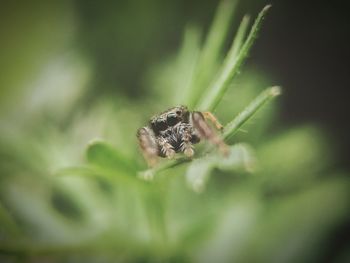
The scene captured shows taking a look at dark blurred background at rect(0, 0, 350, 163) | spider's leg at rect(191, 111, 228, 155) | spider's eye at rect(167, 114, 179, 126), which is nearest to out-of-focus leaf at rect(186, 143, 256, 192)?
spider's leg at rect(191, 111, 228, 155)

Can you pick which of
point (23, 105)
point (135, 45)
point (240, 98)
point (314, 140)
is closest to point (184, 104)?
point (240, 98)

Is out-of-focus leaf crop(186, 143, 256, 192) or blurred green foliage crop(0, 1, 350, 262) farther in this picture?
blurred green foliage crop(0, 1, 350, 262)

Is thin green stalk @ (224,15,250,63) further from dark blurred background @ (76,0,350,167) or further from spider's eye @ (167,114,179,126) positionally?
dark blurred background @ (76,0,350,167)

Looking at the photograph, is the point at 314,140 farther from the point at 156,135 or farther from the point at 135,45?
the point at 135,45

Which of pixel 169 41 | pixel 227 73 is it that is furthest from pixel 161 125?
pixel 169 41

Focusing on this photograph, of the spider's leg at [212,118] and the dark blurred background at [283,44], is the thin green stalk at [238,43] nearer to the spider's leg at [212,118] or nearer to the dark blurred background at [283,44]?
the spider's leg at [212,118]
